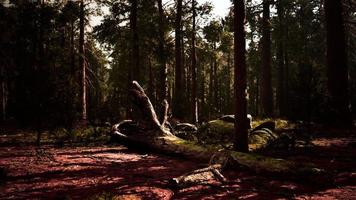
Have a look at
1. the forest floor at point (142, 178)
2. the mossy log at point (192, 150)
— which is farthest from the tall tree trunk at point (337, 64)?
the mossy log at point (192, 150)

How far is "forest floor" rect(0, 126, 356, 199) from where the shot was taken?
612 cm

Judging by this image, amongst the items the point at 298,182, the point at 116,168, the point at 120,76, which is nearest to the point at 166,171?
the point at 116,168

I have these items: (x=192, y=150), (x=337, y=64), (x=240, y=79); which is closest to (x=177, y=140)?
(x=192, y=150)

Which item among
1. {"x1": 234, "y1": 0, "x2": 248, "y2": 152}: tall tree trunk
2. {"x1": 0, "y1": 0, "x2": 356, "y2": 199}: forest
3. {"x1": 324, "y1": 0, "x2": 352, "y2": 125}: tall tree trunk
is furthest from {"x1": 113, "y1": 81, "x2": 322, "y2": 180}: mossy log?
{"x1": 324, "y1": 0, "x2": 352, "y2": 125}: tall tree trunk

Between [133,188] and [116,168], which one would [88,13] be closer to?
[116,168]

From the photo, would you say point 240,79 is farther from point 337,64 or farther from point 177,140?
point 337,64

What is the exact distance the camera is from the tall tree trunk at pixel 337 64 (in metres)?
14.6

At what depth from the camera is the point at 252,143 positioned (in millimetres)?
11828

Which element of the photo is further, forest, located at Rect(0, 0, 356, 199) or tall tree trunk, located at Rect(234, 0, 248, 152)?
tall tree trunk, located at Rect(234, 0, 248, 152)

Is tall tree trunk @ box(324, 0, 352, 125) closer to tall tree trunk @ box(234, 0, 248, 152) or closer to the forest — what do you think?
the forest

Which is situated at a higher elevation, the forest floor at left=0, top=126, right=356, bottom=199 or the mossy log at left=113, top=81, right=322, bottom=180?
the mossy log at left=113, top=81, right=322, bottom=180

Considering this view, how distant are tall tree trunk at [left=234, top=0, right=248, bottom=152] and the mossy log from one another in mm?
854

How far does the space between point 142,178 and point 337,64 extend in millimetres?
11750

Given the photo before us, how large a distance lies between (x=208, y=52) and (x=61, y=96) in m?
14.4
